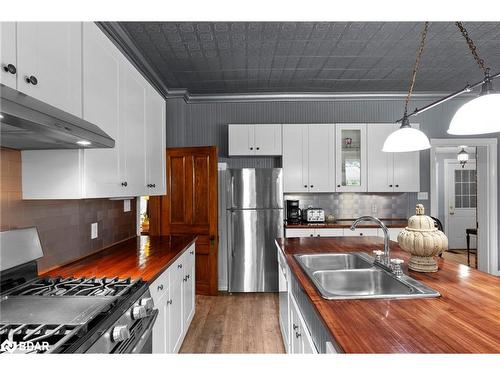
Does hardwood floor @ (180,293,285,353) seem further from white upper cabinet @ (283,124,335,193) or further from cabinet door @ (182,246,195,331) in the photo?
white upper cabinet @ (283,124,335,193)

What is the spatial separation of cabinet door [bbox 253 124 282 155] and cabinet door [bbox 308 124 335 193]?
0.45 metres

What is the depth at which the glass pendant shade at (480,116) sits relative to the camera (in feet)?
4.18

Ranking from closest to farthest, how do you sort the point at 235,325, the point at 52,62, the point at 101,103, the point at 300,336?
the point at 52,62, the point at 300,336, the point at 101,103, the point at 235,325

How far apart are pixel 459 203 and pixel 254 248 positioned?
5.26 meters

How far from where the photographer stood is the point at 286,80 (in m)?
3.86

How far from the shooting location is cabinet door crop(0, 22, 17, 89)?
100 centimetres

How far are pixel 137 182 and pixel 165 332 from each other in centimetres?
107

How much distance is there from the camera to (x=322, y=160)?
409 centimetres

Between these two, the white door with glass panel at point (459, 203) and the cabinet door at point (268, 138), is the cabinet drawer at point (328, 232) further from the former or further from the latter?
the white door with glass panel at point (459, 203)

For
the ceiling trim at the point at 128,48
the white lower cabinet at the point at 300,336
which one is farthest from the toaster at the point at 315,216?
the ceiling trim at the point at 128,48

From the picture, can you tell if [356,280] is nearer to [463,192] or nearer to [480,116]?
[480,116]

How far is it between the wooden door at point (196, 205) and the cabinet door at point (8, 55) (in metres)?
2.85

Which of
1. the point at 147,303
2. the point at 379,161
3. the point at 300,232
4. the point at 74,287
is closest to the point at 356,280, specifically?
the point at 147,303

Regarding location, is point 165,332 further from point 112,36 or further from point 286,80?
point 286,80
